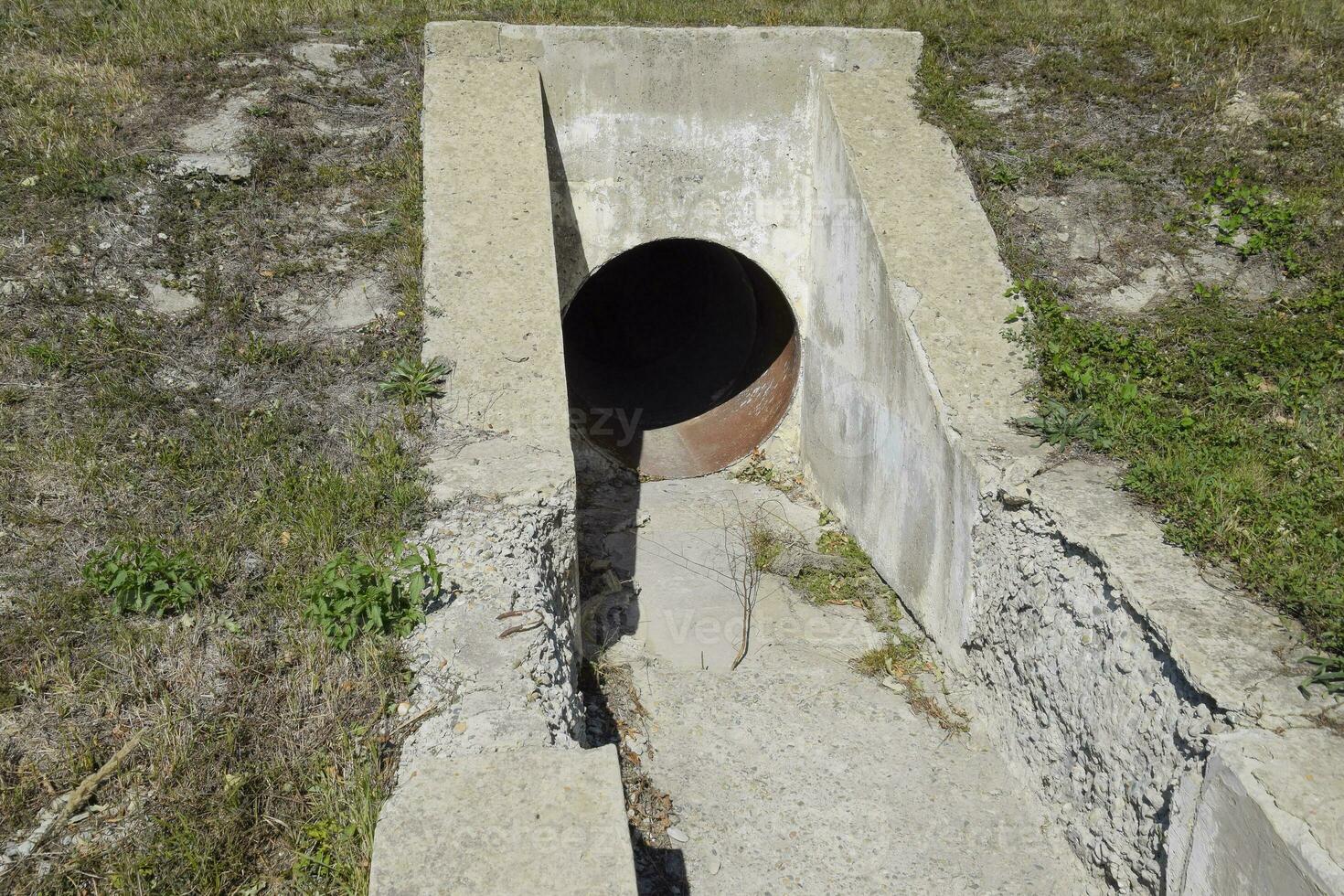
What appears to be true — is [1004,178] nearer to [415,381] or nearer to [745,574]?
[745,574]

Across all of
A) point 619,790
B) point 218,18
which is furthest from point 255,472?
point 218,18

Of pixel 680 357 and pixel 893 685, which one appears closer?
pixel 893 685

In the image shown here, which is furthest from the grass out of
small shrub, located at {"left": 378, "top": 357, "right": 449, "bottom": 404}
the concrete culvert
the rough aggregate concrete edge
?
the concrete culvert

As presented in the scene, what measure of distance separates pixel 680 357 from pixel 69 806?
7456 mm

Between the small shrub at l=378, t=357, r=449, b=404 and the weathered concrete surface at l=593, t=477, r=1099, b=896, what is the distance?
192 cm

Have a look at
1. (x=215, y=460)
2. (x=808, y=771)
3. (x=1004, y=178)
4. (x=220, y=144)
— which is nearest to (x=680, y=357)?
(x=1004, y=178)

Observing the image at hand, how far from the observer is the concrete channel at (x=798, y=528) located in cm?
340

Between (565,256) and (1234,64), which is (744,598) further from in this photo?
(1234,64)

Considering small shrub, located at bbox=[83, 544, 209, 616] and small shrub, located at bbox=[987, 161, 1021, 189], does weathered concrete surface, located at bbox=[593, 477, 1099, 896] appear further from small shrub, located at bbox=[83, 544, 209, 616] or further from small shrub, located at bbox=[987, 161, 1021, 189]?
small shrub, located at bbox=[987, 161, 1021, 189]

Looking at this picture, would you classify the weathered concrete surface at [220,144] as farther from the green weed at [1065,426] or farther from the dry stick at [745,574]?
the green weed at [1065,426]

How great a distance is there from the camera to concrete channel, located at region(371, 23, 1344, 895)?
3.40 meters

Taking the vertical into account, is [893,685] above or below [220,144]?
below

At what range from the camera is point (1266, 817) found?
123 inches

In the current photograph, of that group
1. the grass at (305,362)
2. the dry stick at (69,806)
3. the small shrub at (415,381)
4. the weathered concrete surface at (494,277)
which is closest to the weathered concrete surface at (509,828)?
the grass at (305,362)
